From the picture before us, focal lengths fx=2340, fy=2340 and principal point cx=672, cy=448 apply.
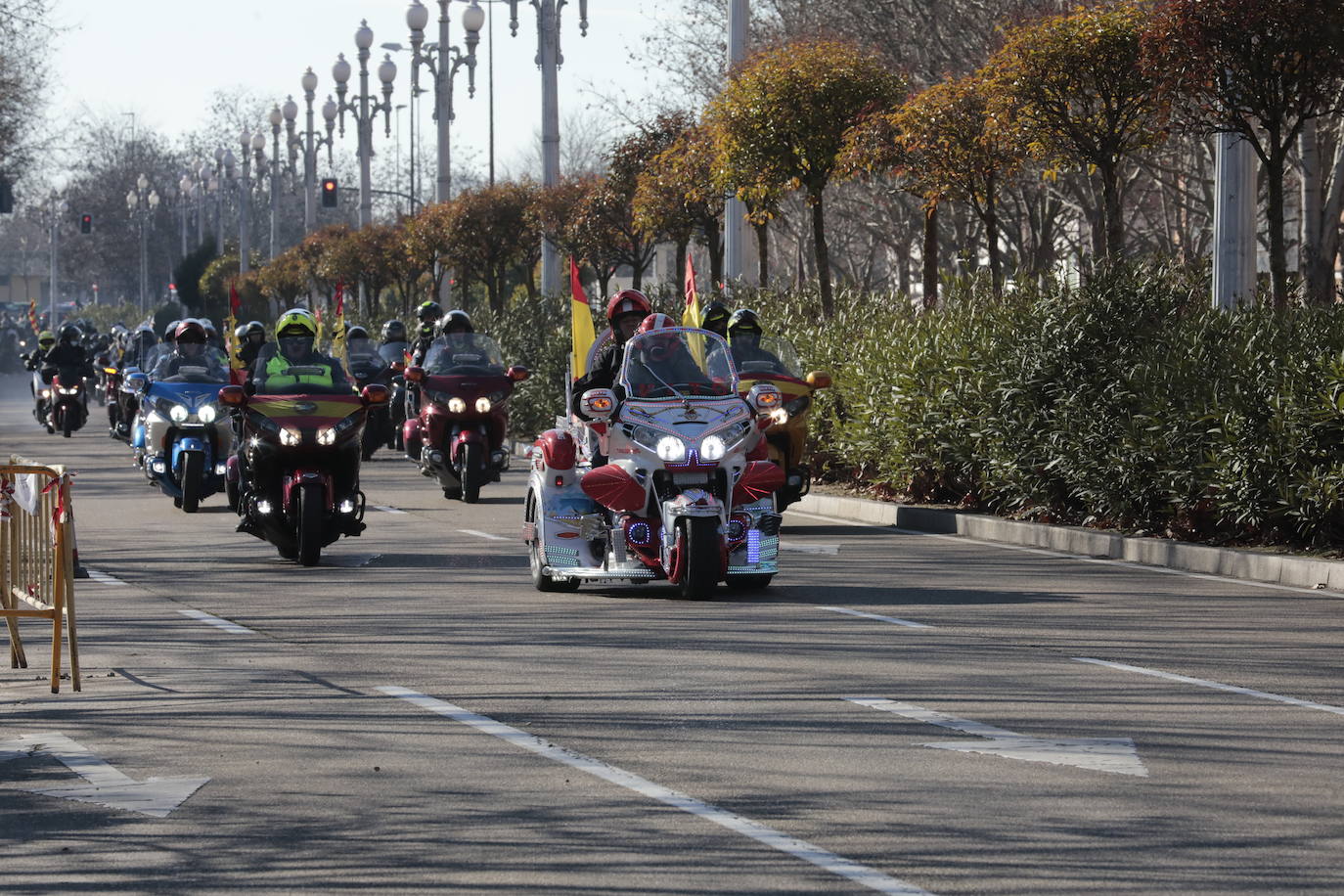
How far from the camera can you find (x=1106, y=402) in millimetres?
17750

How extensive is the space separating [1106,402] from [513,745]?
32.9ft

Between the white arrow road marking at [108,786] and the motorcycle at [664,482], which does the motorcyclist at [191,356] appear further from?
the white arrow road marking at [108,786]

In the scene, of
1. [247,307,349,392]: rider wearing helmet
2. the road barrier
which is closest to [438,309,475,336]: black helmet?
[247,307,349,392]: rider wearing helmet

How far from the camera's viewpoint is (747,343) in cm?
1939

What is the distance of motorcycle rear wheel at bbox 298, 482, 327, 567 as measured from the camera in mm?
16234

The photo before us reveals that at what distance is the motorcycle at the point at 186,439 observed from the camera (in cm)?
2172

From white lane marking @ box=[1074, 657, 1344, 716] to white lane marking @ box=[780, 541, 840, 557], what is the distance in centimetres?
648

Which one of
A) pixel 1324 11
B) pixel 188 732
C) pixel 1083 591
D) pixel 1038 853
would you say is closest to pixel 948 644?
pixel 1083 591

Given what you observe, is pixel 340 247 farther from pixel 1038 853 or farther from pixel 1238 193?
pixel 1038 853

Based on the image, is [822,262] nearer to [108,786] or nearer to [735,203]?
[735,203]

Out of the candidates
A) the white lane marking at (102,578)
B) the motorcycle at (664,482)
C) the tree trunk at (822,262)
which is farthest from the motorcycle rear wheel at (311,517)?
the tree trunk at (822,262)

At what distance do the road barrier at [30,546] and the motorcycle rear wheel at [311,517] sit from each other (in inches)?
190

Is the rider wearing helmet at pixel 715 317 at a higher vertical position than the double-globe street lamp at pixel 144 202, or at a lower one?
lower

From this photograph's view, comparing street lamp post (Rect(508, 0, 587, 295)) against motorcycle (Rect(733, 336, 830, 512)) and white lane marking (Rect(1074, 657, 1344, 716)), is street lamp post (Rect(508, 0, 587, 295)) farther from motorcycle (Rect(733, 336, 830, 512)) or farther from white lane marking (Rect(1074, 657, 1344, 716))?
white lane marking (Rect(1074, 657, 1344, 716))
